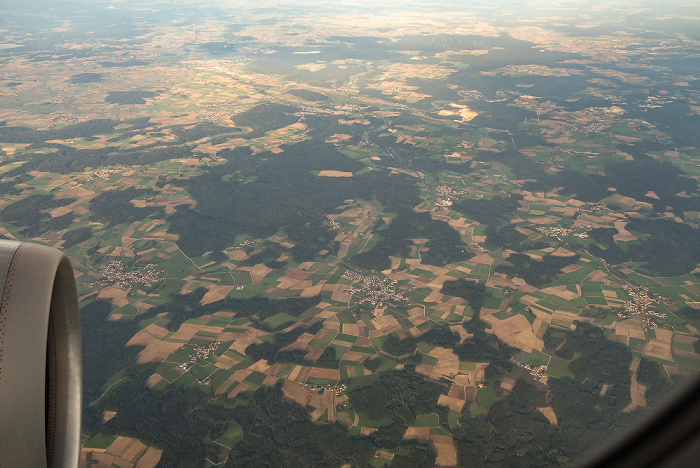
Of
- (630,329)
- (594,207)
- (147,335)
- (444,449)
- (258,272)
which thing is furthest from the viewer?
(594,207)

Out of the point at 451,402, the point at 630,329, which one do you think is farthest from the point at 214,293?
the point at 630,329

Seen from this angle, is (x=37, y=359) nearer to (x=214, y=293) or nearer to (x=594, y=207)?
(x=214, y=293)

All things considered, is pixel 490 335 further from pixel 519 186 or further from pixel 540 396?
pixel 519 186

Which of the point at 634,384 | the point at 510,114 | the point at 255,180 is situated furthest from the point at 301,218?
the point at 510,114

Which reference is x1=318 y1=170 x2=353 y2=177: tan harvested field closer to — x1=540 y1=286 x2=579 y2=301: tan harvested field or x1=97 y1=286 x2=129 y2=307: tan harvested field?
x1=97 y1=286 x2=129 y2=307: tan harvested field

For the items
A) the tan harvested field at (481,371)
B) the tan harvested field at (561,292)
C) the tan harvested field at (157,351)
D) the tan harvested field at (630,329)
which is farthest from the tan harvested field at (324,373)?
the tan harvested field at (630,329)
